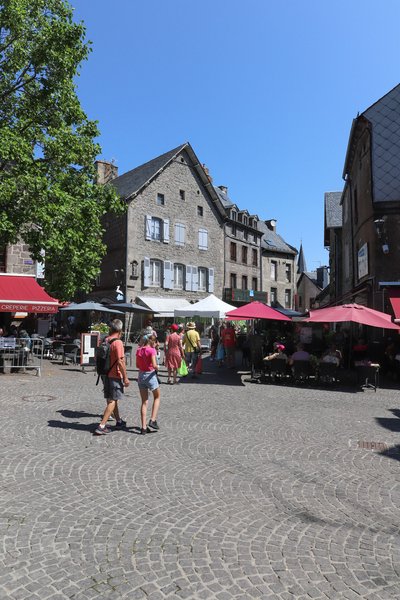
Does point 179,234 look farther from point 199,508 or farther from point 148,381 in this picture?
point 199,508

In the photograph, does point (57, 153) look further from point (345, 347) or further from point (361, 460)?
point (361, 460)

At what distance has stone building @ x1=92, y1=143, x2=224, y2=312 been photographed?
3145 cm

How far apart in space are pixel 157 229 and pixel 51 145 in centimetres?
1825

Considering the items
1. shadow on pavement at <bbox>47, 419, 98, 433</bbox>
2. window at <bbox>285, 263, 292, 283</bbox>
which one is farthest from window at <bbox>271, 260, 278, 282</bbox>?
shadow on pavement at <bbox>47, 419, 98, 433</bbox>

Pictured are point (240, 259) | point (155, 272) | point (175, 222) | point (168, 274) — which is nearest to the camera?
point (155, 272)

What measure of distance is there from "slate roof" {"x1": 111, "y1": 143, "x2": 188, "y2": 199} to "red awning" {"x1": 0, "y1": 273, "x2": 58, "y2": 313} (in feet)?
55.3

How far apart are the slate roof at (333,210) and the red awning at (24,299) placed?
20.0 meters

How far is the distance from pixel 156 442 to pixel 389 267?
1225cm

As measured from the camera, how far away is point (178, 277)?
114 ft

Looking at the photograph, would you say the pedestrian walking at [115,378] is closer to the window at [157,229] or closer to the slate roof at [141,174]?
the slate roof at [141,174]

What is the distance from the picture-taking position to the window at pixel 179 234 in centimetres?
3441

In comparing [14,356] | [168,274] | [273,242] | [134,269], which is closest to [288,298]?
[273,242]

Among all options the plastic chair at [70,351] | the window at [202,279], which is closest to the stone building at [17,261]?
the plastic chair at [70,351]

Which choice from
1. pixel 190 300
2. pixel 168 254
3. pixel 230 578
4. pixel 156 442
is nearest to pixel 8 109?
pixel 156 442
